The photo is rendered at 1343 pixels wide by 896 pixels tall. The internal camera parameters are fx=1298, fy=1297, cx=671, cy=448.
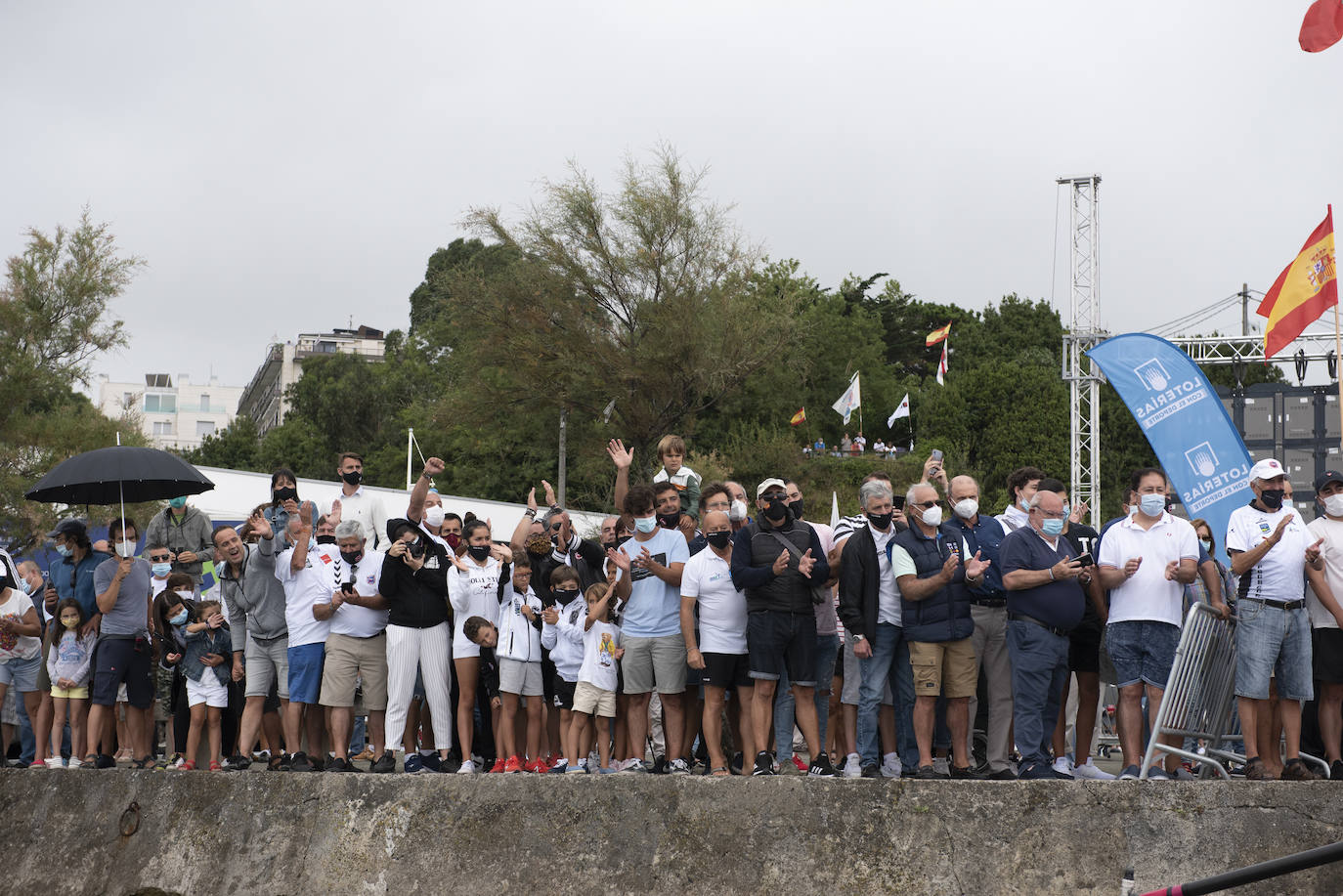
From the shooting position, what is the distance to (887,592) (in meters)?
7.65

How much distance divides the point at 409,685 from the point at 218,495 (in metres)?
25.7

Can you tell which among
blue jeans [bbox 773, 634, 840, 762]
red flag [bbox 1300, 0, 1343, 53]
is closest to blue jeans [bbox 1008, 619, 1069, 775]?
blue jeans [bbox 773, 634, 840, 762]

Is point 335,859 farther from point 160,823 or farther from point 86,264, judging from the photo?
point 86,264

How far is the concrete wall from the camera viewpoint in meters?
5.99

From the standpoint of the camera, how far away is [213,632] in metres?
8.81

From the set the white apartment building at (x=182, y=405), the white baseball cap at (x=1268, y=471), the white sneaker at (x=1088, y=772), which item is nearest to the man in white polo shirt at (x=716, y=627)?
the white sneaker at (x=1088, y=772)

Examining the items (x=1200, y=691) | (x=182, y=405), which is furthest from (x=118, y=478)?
(x=182, y=405)

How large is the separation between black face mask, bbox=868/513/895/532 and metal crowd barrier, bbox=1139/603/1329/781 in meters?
1.75

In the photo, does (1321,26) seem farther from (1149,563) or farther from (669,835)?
(669,835)

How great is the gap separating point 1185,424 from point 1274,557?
12.6ft

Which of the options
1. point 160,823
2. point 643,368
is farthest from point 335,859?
point 643,368

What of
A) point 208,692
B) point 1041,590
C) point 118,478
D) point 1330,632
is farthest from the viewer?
point 118,478

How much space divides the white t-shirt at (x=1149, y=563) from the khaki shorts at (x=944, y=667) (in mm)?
847

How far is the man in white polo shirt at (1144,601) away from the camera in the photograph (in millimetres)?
7195
